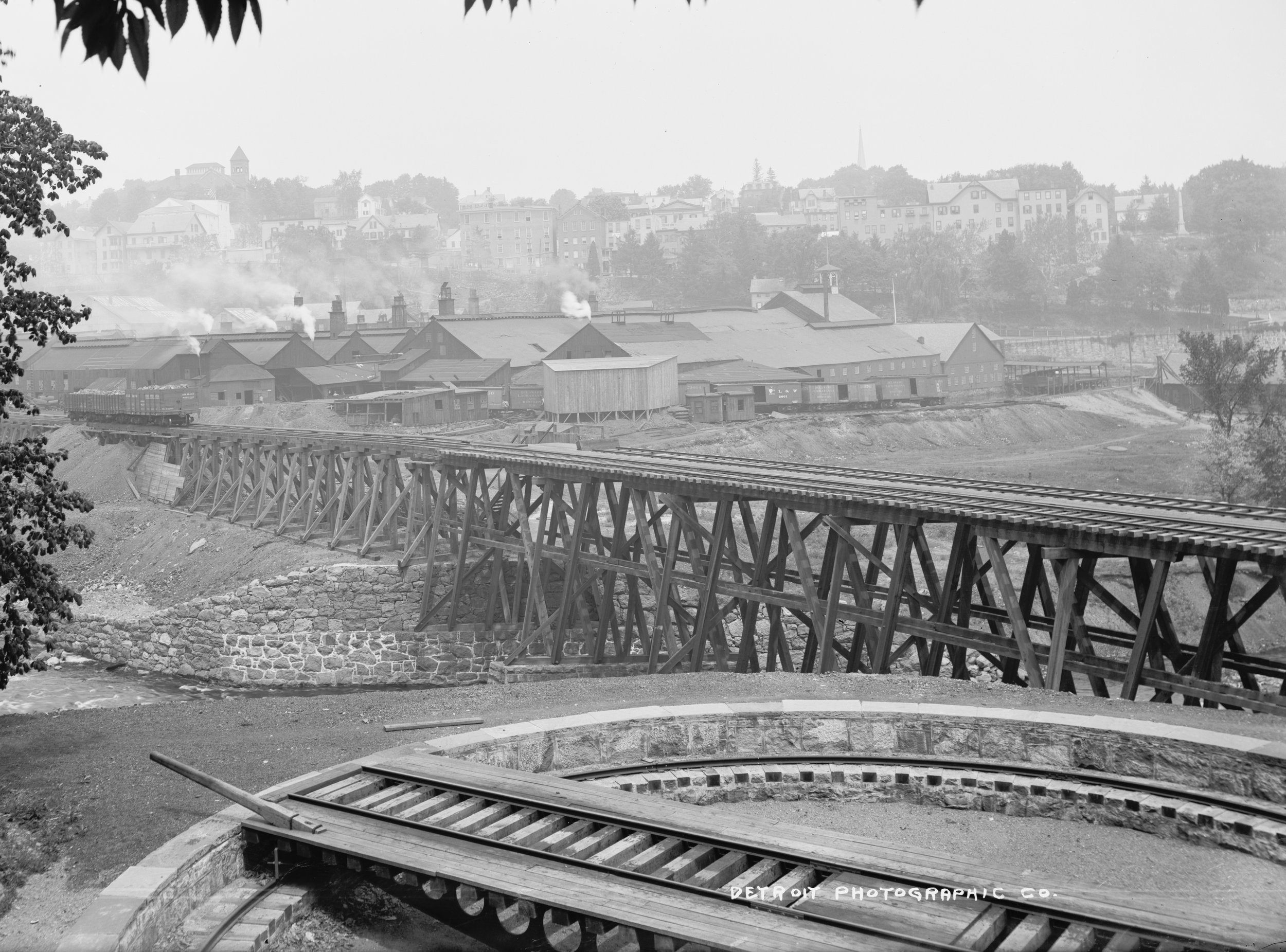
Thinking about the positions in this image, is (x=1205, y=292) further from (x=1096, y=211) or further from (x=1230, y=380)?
(x=1230, y=380)

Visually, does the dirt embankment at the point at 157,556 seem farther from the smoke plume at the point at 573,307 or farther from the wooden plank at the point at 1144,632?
the smoke plume at the point at 573,307

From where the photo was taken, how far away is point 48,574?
12.0m

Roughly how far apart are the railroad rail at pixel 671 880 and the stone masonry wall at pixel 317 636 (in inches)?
672

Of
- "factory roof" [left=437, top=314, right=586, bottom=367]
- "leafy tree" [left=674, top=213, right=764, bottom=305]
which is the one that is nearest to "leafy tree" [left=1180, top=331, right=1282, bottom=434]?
"factory roof" [left=437, top=314, right=586, bottom=367]

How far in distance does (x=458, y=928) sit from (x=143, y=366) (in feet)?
196

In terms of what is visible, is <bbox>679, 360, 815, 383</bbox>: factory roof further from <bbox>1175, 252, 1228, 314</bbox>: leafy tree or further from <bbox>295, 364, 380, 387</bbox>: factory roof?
<bbox>1175, 252, 1228, 314</bbox>: leafy tree

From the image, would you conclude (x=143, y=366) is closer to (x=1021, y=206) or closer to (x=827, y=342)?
(x=827, y=342)

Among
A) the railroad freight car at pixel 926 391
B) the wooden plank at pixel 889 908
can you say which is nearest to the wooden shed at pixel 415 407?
the railroad freight car at pixel 926 391

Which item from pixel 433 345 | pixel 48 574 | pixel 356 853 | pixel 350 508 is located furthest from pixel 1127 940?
pixel 433 345

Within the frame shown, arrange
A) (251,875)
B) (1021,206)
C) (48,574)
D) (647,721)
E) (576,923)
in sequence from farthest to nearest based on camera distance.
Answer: (1021,206) → (48,574) → (647,721) → (251,875) → (576,923)

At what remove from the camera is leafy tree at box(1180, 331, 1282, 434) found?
1729 inches

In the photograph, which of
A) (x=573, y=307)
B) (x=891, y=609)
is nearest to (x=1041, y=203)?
(x=573, y=307)

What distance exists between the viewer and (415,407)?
51.8m

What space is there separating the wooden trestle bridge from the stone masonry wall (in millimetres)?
585
